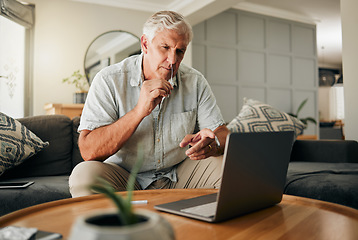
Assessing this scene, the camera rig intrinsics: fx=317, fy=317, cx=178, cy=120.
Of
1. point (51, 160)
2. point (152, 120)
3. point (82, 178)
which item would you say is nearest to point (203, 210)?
point (82, 178)

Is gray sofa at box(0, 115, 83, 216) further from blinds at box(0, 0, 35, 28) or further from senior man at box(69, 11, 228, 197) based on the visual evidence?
blinds at box(0, 0, 35, 28)

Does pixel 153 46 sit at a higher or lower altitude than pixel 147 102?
higher

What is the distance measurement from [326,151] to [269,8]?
3778mm

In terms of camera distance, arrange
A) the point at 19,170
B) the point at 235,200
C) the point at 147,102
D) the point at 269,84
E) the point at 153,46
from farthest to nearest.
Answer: the point at 269,84 → the point at 19,170 → the point at 153,46 → the point at 147,102 → the point at 235,200

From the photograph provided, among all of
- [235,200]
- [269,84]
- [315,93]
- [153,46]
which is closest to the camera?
[235,200]

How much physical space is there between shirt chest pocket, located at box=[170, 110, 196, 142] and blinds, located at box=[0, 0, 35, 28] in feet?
10.3

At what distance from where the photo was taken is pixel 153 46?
142cm

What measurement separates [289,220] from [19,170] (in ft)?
A: 5.34

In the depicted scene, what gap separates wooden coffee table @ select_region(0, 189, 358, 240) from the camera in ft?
2.03

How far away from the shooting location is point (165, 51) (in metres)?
1.39

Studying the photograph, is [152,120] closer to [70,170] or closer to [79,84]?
[70,170]

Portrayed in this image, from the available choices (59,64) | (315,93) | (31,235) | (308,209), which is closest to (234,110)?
(315,93)

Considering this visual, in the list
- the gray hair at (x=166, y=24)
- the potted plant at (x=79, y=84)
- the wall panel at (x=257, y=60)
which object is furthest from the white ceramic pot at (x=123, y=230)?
the wall panel at (x=257, y=60)

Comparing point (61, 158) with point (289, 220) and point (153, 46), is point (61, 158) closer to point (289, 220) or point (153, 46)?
point (153, 46)
